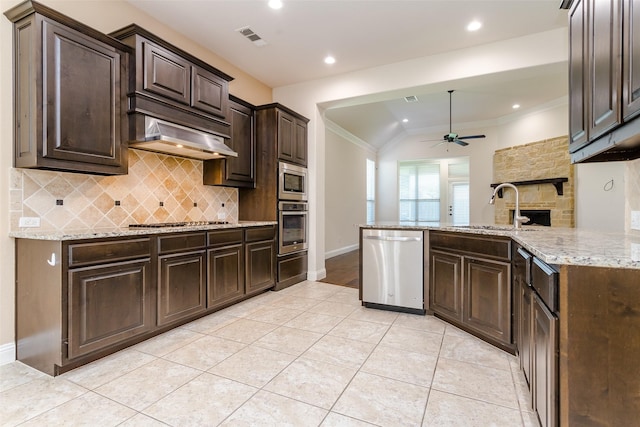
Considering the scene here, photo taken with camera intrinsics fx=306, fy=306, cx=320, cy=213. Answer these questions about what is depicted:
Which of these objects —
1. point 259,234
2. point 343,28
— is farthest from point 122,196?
point 343,28

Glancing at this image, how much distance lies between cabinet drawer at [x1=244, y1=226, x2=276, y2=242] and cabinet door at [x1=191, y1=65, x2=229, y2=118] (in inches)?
53.8

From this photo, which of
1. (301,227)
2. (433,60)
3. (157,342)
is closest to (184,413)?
(157,342)

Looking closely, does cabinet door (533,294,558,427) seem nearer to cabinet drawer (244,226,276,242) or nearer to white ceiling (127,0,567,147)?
cabinet drawer (244,226,276,242)

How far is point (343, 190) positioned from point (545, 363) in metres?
6.13

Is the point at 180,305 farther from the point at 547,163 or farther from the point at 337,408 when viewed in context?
the point at 547,163

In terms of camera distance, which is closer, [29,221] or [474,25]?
[29,221]

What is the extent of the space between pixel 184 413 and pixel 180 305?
49.8 inches

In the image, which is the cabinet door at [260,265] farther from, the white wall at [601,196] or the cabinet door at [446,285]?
the white wall at [601,196]

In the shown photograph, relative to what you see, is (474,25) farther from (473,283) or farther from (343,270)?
(343,270)

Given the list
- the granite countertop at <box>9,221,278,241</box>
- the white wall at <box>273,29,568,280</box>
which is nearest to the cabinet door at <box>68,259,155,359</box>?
the granite countertop at <box>9,221,278,241</box>

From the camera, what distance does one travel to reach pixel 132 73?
8.54ft

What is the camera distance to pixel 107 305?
219 centimetres

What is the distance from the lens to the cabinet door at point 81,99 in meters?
2.13

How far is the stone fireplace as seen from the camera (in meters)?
5.88
